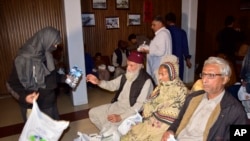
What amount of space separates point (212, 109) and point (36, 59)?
1.45 meters

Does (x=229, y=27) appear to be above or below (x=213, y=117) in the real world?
above

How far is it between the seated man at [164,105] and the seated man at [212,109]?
194mm

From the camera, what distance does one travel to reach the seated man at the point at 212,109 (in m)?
1.42

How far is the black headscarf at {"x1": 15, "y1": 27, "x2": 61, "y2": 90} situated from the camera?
1875 millimetres

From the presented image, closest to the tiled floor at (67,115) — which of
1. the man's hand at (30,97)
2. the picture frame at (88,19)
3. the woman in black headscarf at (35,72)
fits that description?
the woman in black headscarf at (35,72)

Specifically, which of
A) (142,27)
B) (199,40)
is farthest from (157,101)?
(199,40)

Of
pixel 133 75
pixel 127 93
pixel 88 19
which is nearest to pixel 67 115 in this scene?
pixel 127 93

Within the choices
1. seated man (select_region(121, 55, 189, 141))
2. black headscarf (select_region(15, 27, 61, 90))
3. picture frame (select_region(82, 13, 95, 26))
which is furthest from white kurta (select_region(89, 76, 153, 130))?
picture frame (select_region(82, 13, 95, 26))

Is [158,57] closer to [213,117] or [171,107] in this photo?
[171,107]

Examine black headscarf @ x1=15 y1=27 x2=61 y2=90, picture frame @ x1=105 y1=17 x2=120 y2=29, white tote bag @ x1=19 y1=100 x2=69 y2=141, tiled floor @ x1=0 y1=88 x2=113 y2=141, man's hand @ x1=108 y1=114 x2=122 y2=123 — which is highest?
picture frame @ x1=105 y1=17 x2=120 y2=29

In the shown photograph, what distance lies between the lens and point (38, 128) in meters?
1.76

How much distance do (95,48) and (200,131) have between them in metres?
4.01

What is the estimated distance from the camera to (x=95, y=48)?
527 cm

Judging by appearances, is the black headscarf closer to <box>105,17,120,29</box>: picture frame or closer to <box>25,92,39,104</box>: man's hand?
<box>25,92,39,104</box>: man's hand
